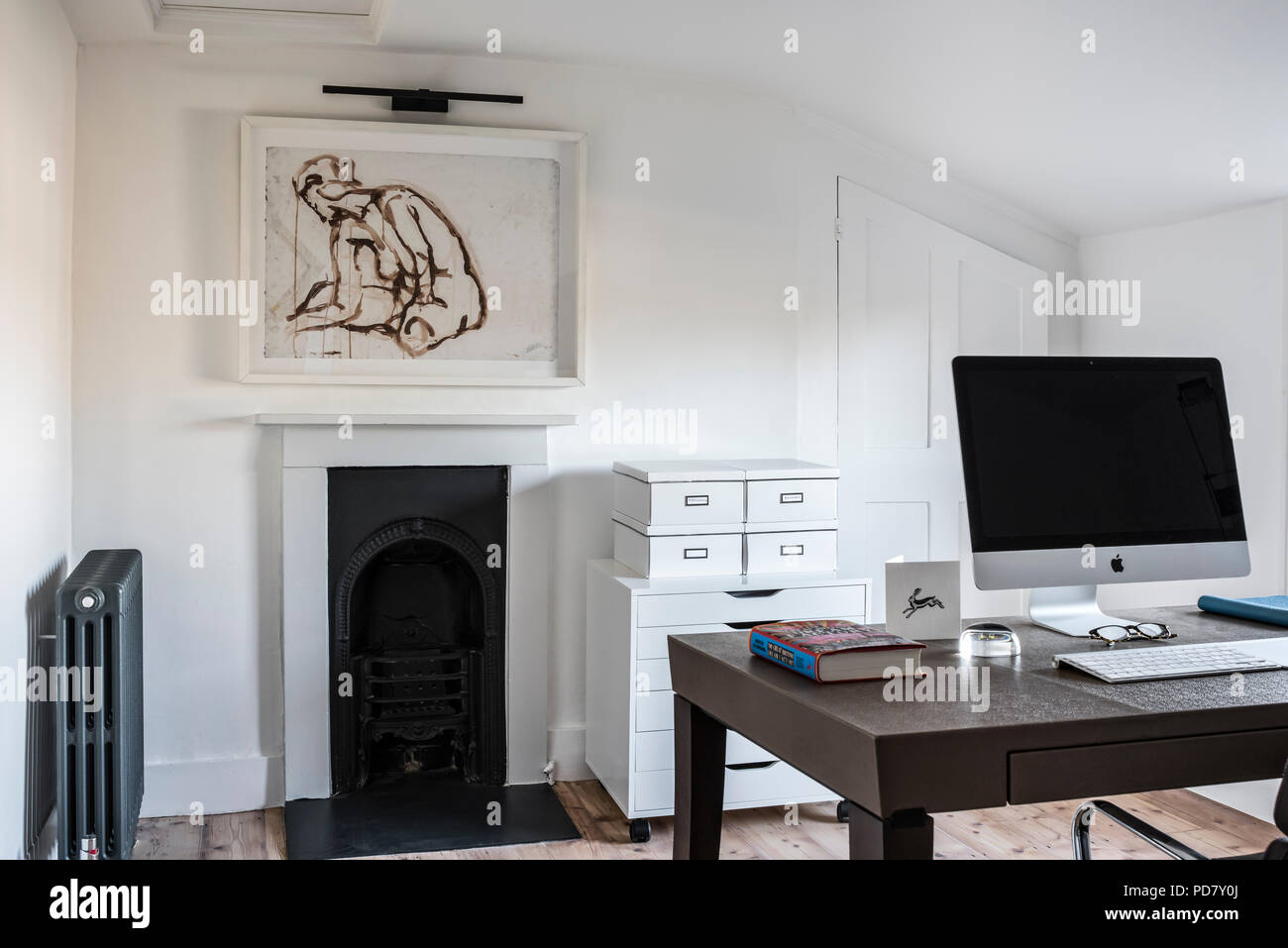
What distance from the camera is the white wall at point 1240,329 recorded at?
336cm

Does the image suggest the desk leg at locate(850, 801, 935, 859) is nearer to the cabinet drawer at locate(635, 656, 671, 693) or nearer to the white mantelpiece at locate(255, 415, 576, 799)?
the cabinet drawer at locate(635, 656, 671, 693)

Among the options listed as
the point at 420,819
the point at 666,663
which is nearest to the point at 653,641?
the point at 666,663

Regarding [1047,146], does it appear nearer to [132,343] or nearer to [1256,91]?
[1256,91]

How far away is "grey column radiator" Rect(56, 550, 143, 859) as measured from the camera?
260 cm

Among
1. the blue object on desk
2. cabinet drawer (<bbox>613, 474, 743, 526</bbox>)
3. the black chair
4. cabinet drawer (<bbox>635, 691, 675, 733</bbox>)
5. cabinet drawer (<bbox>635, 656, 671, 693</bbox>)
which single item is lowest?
cabinet drawer (<bbox>635, 691, 675, 733</bbox>)

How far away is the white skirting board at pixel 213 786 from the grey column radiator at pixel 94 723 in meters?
0.67

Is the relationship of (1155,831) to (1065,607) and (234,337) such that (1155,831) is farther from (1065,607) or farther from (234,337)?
(234,337)

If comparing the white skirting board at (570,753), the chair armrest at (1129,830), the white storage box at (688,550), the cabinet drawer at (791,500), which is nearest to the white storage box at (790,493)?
the cabinet drawer at (791,500)

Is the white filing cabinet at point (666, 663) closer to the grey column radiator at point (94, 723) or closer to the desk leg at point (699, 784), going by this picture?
the desk leg at point (699, 784)

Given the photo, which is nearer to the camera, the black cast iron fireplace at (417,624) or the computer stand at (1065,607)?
the computer stand at (1065,607)

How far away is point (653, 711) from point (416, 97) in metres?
2.07

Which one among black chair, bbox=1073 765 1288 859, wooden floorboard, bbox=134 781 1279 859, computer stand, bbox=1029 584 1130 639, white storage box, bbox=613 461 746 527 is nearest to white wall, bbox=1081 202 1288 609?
wooden floorboard, bbox=134 781 1279 859

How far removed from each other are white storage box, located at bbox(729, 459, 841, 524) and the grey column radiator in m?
1.80

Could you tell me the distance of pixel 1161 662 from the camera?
187 centimetres
